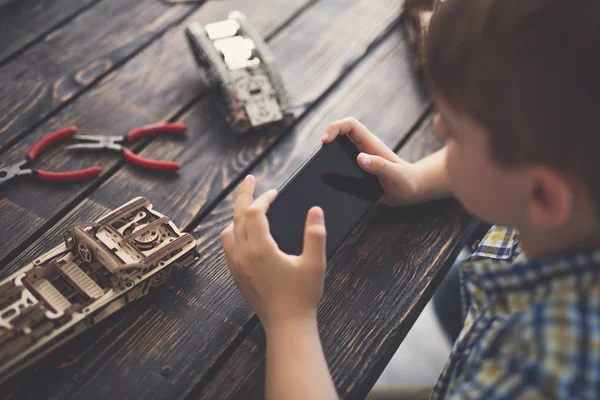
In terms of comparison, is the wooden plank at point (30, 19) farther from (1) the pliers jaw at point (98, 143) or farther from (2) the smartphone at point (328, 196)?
(2) the smartphone at point (328, 196)

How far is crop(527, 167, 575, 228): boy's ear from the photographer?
513mm

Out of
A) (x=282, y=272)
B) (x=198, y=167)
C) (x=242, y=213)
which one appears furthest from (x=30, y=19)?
(x=282, y=272)

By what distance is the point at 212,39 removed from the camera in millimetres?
1115

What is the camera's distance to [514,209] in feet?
1.92

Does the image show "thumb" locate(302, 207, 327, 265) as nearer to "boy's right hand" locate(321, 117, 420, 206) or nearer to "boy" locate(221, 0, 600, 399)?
"boy" locate(221, 0, 600, 399)

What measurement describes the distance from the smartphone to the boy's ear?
31 centimetres

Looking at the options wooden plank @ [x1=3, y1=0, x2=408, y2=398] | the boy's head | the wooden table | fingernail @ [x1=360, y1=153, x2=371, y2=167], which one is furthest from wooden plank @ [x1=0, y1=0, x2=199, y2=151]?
the boy's head

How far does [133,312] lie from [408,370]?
93cm

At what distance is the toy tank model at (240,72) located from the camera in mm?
1034

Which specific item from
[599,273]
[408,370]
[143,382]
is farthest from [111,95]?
[408,370]

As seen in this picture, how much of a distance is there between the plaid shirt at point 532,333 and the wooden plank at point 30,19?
3.22ft

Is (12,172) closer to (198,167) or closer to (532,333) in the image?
(198,167)

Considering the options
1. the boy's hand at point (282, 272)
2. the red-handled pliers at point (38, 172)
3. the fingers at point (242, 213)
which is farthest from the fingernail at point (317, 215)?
the red-handled pliers at point (38, 172)

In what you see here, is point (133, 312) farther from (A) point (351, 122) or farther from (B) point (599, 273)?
(B) point (599, 273)
